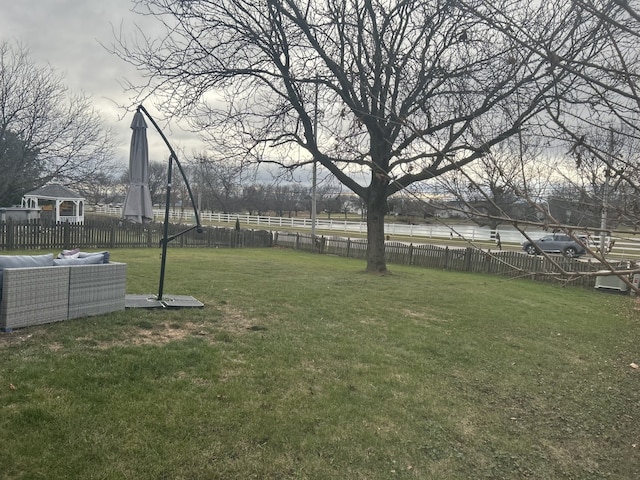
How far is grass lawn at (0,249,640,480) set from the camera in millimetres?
2957

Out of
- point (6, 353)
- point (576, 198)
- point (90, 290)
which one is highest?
point (576, 198)

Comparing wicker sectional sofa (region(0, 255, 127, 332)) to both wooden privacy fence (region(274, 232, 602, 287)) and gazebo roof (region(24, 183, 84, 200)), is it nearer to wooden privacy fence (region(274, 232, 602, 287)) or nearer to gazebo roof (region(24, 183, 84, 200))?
wooden privacy fence (region(274, 232, 602, 287))

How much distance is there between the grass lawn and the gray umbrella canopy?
64.2 inches

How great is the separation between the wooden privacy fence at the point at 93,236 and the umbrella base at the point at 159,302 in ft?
42.4

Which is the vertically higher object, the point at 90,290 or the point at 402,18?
the point at 402,18

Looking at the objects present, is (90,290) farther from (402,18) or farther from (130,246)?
(130,246)

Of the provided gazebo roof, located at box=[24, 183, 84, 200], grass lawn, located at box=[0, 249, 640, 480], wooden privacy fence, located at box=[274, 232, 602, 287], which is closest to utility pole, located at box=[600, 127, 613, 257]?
grass lawn, located at box=[0, 249, 640, 480]

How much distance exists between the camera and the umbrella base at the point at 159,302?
6449 mm

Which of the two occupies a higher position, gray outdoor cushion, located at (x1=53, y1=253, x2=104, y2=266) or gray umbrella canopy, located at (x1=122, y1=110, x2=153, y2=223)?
gray umbrella canopy, located at (x1=122, y1=110, x2=153, y2=223)

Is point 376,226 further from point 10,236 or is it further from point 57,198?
point 57,198

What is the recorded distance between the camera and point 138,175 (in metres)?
6.88

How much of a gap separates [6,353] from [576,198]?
4932mm

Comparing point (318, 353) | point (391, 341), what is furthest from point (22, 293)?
point (391, 341)

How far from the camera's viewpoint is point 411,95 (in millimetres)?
10484
